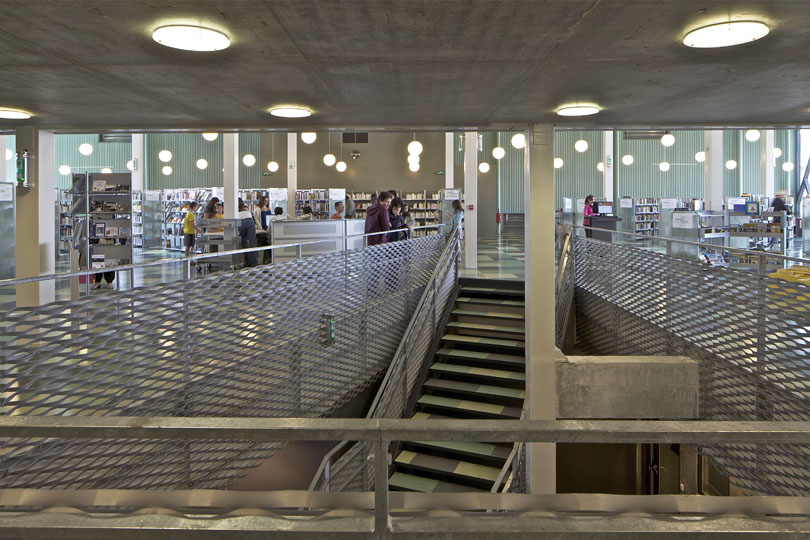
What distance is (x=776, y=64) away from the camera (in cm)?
391

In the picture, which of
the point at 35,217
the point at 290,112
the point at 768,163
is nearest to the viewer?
the point at 290,112

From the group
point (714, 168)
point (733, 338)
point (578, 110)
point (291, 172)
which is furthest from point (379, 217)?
point (714, 168)

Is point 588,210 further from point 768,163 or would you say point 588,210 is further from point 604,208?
point 768,163

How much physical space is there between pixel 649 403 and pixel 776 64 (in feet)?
11.4

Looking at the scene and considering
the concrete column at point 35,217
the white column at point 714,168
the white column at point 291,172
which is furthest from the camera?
the white column at point 291,172

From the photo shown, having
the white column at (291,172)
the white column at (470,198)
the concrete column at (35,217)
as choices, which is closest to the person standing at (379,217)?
the white column at (470,198)

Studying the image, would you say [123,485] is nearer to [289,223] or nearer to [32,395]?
[32,395]

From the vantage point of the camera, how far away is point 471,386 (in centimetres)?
824

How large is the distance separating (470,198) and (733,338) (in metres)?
7.18

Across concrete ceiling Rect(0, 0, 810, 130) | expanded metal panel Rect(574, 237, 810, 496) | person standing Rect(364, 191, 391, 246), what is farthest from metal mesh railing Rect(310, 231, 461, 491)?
concrete ceiling Rect(0, 0, 810, 130)

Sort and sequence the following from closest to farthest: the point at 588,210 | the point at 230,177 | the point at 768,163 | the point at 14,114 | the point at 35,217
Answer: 1. the point at 14,114
2. the point at 35,217
3. the point at 230,177
4. the point at 588,210
5. the point at 768,163

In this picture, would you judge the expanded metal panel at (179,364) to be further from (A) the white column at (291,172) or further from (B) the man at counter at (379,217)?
(A) the white column at (291,172)

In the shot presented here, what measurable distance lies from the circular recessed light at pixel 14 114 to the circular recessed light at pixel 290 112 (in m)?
2.34

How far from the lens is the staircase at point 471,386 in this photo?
7141 mm
